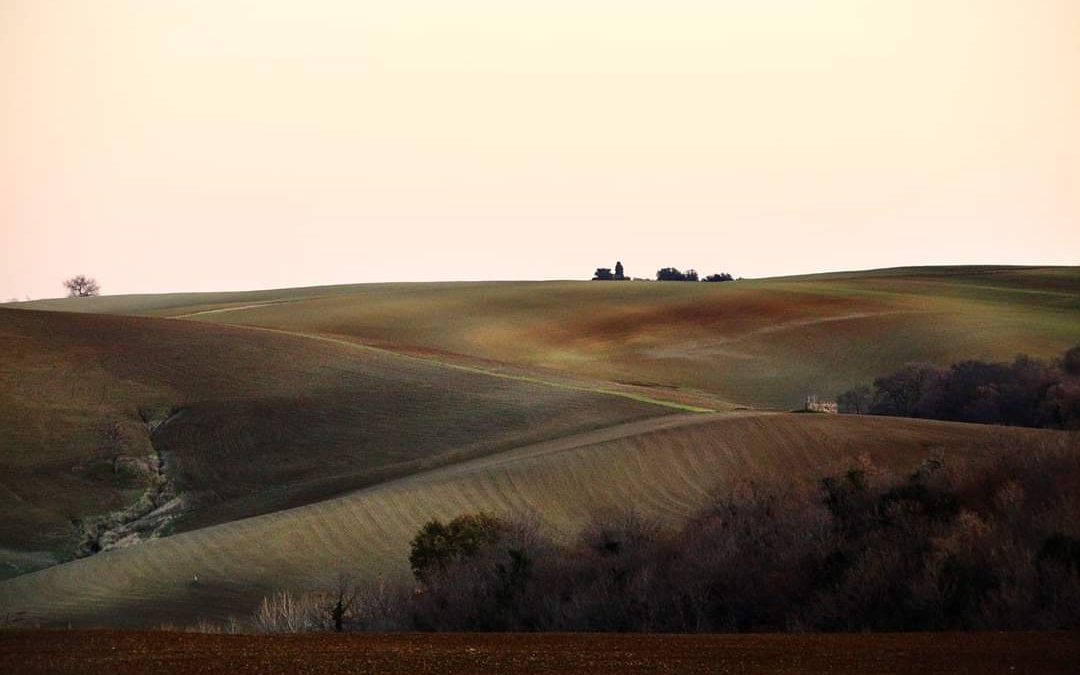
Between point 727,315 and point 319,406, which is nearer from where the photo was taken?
point 319,406

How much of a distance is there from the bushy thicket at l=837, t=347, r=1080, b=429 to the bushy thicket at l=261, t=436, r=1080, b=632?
2926 centimetres

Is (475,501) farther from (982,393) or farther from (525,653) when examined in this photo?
(982,393)

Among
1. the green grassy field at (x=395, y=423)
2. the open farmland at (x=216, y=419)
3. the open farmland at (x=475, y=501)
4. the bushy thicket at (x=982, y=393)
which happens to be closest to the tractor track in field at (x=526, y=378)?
the green grassy field at (x=395, y=423)

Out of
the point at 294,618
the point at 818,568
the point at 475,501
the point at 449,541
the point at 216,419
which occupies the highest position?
the point at 818,568

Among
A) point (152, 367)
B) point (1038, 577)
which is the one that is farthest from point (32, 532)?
point (1038, 577)

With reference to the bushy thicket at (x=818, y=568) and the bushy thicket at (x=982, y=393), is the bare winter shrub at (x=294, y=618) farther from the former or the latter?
the bushy thicket at (x=982, y=393)

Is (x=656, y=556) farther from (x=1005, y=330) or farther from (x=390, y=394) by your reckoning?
(x=1005, y=330)

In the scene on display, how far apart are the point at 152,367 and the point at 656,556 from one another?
37.6 m

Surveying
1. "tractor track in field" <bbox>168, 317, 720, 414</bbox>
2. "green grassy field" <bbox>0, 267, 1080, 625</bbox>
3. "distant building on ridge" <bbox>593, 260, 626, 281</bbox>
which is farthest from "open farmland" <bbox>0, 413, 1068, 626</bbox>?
"distant building on ridge" <bbox>593, 260, 626, 281</bbox>

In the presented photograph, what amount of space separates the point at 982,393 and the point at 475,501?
100 ft

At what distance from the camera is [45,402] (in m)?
58.1

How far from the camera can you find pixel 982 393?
65.7 metres

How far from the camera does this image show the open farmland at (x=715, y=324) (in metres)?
78.2

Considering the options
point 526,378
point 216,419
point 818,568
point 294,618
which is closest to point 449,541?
point 294,618
